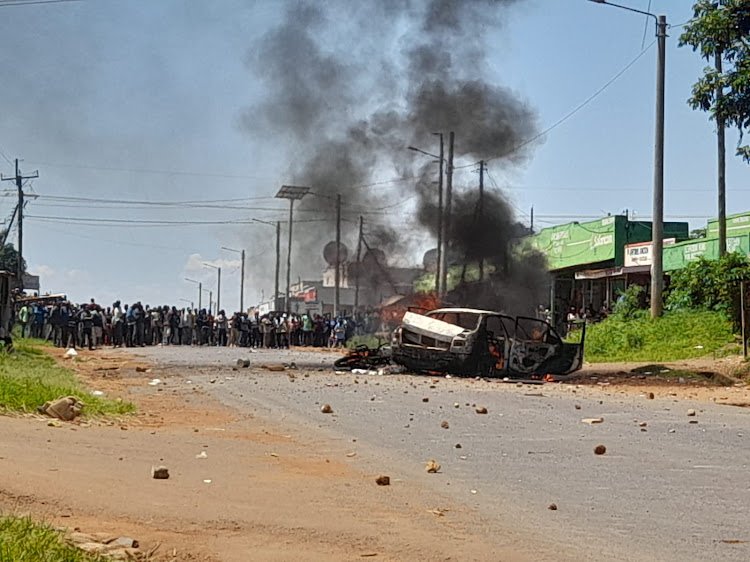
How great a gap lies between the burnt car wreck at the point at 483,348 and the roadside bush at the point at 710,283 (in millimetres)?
7115

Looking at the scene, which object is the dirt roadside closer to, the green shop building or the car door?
the car door

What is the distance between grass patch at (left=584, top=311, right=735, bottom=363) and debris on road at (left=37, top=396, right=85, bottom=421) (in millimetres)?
17610

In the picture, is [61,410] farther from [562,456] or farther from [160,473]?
[562,456]

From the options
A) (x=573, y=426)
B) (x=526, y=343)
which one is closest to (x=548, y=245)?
(x=526, y=343)

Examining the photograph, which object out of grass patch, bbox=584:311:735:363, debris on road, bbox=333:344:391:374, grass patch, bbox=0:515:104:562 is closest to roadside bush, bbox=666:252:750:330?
grass patch, bbox=584:311:735:363

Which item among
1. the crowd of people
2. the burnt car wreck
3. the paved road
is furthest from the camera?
the crowd of people

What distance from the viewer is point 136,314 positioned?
4003 cm

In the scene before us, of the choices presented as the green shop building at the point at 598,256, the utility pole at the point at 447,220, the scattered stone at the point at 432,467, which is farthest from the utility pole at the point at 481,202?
the scattered stone at the point at 432,467

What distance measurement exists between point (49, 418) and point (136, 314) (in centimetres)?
3082

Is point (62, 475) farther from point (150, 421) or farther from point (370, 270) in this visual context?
point (370, 270)

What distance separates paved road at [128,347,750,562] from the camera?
5820 millimetres

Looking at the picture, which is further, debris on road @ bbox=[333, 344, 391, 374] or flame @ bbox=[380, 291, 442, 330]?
flame @ bbox=[380, 291, 442, 330]

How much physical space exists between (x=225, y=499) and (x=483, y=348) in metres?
14.1

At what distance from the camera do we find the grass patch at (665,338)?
85.4 feet
